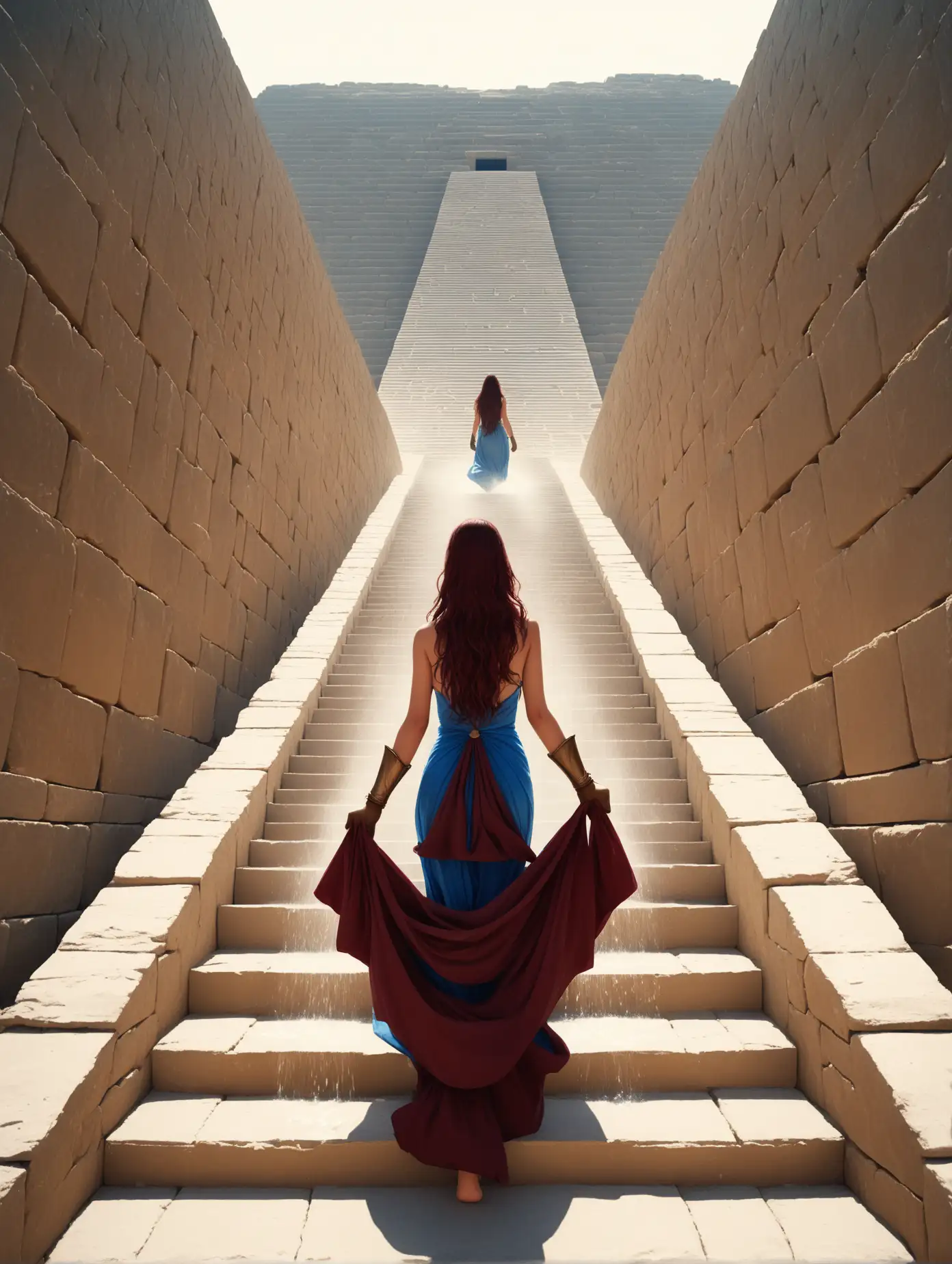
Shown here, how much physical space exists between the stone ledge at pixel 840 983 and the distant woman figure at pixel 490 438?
7086 mm

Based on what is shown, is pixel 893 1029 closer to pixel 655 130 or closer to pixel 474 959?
pixel 474 959

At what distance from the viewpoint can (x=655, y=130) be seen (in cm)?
2536

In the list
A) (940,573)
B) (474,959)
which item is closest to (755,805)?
(940,573)

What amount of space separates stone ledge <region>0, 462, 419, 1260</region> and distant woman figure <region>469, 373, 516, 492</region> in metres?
7.06

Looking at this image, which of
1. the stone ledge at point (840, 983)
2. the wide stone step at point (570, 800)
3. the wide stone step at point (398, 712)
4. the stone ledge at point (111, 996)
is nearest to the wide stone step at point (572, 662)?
the wide stone step at point (398, 712)

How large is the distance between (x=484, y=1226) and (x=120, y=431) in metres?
2.85

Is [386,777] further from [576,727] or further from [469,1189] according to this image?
[576,727]

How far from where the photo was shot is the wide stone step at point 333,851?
401 cm

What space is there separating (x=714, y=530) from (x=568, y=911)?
Answer: 333cm

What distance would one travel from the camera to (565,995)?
326cm

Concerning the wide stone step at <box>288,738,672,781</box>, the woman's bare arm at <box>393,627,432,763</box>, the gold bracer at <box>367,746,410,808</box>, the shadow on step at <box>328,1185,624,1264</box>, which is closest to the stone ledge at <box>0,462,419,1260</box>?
the wide stone step at <box>288,738,672,781</box>

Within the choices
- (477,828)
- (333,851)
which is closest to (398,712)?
(333,851)

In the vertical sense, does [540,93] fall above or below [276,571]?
above

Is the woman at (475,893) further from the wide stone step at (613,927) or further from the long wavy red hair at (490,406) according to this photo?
the long wavy red hair at (490,406)
